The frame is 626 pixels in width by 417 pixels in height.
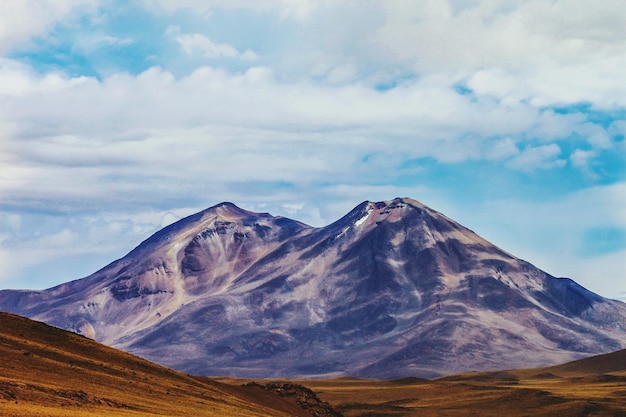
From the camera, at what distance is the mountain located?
6775 centimetres

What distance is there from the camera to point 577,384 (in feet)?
654

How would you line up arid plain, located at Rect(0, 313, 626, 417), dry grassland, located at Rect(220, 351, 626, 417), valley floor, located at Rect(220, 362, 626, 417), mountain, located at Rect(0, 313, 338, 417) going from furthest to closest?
valley floor, located at Rect(220, 362, 626, 417), dry grassland, located at Rect(220, 351, 626, 417), arid plain, located at Rect(0, 313, 626, 417), mountain, located at Rect(0, 313, 338, 417)

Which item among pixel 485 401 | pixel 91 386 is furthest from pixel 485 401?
pixel 91 386

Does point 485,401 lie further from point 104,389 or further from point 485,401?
point 104,389

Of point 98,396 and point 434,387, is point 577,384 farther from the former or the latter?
point 98,396

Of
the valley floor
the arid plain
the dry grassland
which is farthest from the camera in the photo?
the valley floor

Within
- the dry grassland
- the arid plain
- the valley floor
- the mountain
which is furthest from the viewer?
the valley floor

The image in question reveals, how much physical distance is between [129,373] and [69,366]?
8.18 meters

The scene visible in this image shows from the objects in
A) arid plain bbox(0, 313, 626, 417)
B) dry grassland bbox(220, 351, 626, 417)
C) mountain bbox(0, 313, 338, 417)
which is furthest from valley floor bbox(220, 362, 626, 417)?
mountain bbox(0, 313, 338, 417)

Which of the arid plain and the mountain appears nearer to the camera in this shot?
the mountain

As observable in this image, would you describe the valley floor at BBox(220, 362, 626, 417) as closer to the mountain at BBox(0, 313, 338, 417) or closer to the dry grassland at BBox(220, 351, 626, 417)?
the dry grassland at BBox(220, 351, 626, 417)

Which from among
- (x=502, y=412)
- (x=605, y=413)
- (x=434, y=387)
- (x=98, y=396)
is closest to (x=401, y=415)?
(x=502, y=412)

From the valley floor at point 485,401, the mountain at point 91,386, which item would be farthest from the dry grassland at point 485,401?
the mountain at point 91,386

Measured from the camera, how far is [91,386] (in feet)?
256
